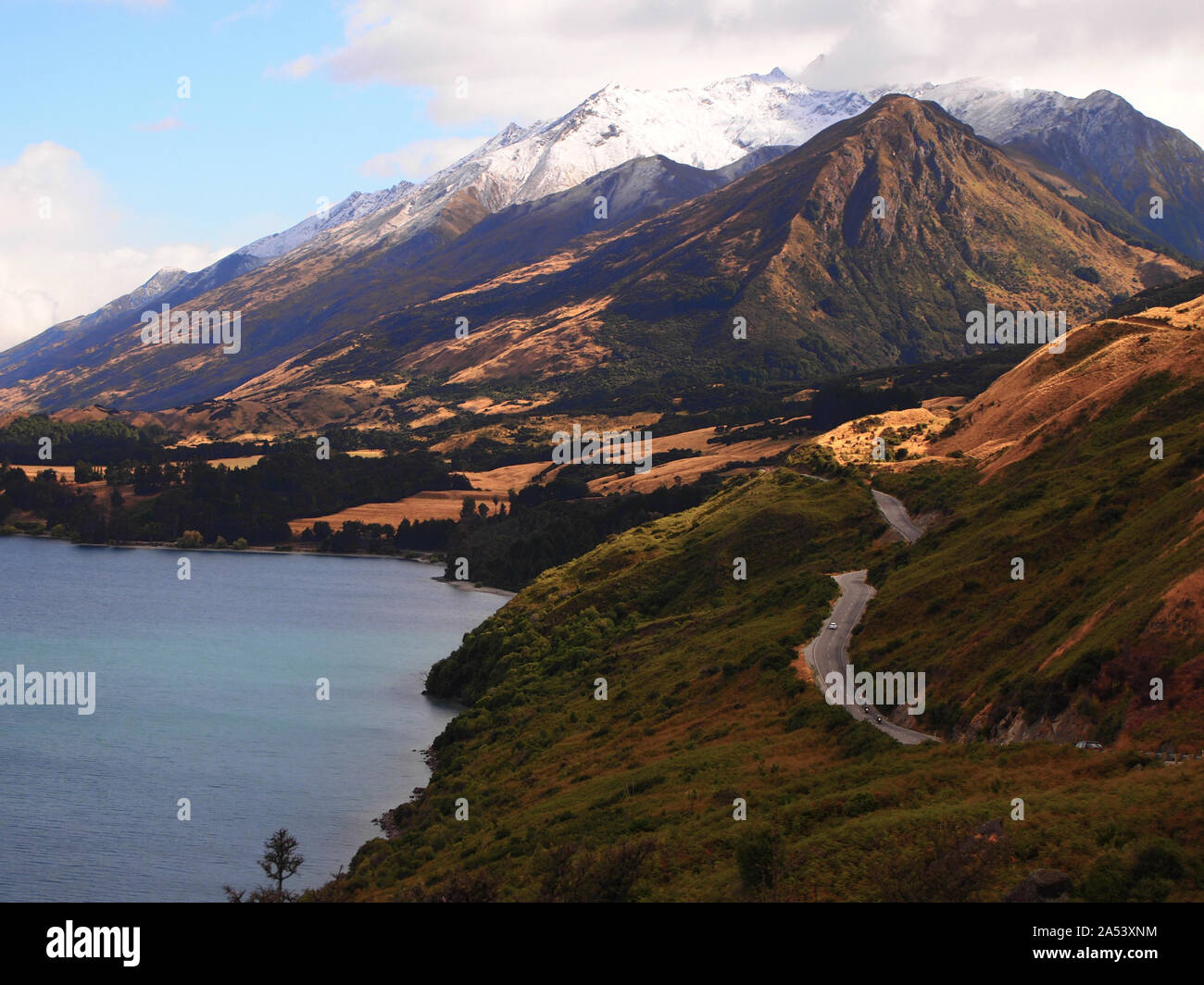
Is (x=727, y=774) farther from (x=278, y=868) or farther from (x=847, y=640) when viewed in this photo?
(x=278, y=868)

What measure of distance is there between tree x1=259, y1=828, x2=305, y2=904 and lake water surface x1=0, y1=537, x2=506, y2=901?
981 millimetres

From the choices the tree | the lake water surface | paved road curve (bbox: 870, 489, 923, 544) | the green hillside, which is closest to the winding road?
paved road curve (bbox: 870, 489, 923, 544)

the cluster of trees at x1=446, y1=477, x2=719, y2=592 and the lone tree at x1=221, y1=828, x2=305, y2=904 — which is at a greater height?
the cluster of trees at x1=446, y1=477, x2=719, y2=592

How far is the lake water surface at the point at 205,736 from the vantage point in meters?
74.2

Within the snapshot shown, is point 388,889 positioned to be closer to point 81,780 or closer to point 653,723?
point 653,723

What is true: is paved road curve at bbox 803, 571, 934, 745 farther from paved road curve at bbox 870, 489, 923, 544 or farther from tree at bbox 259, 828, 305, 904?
tree at bbox 259, 828, 305, 904

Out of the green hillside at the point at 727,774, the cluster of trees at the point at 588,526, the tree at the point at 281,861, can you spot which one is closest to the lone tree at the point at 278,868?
the tree at the point at 281,861

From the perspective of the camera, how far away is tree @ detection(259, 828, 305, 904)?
65188mm

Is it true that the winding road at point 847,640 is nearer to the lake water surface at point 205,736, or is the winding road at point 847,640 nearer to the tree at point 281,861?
the tree at point 281,861

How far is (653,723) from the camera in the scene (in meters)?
76.8

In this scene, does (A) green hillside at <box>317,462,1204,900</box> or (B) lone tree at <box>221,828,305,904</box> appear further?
(B) lone tree at <box>221,828,305,904</box>

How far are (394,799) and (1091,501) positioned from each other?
151ft

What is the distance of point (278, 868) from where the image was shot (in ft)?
221

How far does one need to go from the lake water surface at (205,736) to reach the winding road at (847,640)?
28391mm
